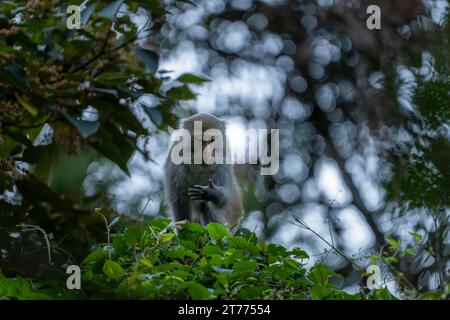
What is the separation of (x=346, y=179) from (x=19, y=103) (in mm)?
4761

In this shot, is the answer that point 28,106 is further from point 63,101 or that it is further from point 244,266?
point 244,266

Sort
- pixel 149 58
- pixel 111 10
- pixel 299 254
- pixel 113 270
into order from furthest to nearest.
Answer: pixel 149 58, pixel 111 10, pixel 299 254, pixel 113 270

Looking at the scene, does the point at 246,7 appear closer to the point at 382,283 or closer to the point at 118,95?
the point at 118,95

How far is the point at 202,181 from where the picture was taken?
6074 millimetres

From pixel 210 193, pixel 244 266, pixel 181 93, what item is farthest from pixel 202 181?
pixel 244 266

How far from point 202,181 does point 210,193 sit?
64 cm

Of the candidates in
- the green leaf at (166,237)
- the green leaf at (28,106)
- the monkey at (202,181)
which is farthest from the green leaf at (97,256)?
the monkey at (202,181)

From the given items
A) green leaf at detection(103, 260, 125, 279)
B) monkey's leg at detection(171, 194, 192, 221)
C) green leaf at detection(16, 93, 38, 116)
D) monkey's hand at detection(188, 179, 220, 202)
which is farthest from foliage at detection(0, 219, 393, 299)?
monkey's leg at detection(171, 194, 192, 221)

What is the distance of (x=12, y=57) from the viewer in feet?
14.0

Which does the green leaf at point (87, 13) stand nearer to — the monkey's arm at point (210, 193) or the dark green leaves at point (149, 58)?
the dark green leaves at point (149, 58)

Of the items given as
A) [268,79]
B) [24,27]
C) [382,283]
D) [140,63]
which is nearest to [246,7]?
[268,79]

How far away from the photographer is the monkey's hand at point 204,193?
211 inches

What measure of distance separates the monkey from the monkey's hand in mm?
141
